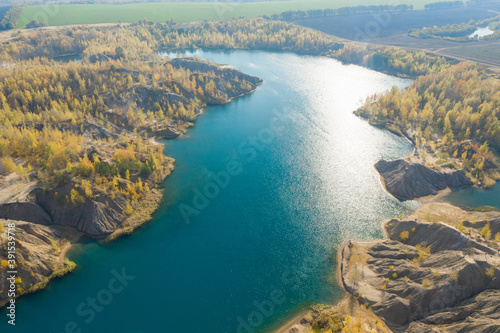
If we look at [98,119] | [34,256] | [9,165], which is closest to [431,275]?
[34,256]

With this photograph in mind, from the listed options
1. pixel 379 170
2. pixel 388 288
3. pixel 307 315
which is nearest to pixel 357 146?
pixel 379 170

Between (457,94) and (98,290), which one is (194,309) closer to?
(98,290)

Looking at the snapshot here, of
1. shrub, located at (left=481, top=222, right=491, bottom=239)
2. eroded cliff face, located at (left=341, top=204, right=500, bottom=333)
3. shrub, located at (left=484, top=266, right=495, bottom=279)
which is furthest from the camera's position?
shrub, located at (left=481, top=222, right=491, bottom=239)

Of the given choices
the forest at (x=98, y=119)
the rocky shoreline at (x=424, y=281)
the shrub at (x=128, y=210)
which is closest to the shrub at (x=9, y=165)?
the forest at (x=98, y=119)

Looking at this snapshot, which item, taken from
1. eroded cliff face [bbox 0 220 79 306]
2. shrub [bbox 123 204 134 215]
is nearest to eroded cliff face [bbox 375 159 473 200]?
shrub [bbox 123 204 134 215]

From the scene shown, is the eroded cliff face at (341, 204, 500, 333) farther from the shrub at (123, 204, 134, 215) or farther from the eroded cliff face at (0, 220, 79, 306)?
the eroded cliff face at (0, 220, 79, 306)

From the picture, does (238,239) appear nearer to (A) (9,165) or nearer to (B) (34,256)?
(B) (34,256)
